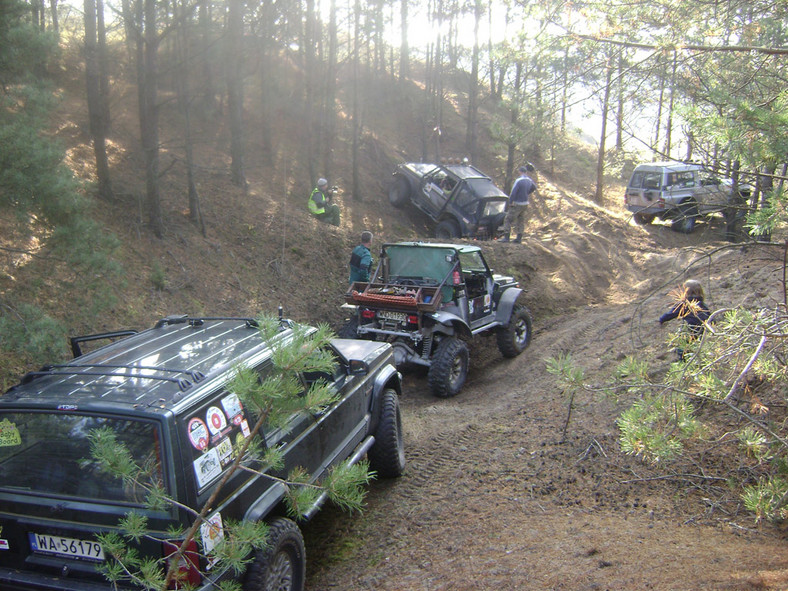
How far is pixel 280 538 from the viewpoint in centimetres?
365

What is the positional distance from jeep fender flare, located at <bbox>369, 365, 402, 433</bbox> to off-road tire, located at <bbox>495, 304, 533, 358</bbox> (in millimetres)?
4422

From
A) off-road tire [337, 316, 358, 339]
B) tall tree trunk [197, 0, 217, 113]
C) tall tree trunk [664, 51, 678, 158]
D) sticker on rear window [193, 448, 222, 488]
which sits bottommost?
off-road tire [337, 316, 358, 339]

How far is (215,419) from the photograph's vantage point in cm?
353

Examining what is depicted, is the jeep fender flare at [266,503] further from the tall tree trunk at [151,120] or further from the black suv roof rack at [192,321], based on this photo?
the tall tree trunk at [151,120]

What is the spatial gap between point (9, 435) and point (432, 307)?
5.93 meters

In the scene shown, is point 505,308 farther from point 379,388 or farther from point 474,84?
point 474,84

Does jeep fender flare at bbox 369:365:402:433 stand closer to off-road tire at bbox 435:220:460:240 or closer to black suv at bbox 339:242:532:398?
black suv at bbox 339:242:532:398

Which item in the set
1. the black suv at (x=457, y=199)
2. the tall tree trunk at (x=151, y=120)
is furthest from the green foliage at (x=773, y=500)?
the black suv at (x=457, y=199)

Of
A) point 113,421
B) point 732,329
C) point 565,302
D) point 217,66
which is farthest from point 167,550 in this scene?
point 217,66

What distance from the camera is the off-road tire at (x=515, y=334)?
1025 cm

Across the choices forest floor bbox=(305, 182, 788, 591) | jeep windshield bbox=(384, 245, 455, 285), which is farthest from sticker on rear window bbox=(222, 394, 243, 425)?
jeep windshield bbox=(384, 245, 455, 285)

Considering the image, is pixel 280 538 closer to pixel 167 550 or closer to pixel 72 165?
pixel 167 550

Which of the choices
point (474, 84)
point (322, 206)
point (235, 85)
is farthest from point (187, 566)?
point (474, 84)

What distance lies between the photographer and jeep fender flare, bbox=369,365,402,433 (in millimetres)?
5660
